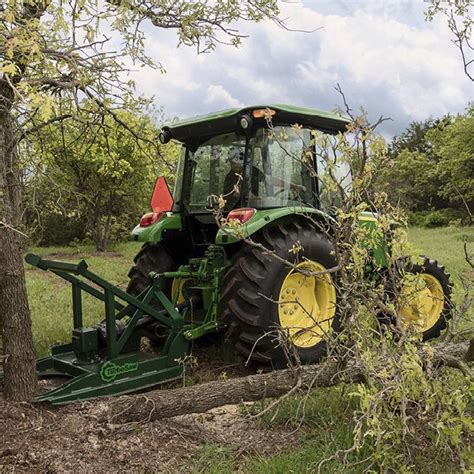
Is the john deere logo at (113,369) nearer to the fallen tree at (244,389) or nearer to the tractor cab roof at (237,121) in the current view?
the fallen tree at (244,389)

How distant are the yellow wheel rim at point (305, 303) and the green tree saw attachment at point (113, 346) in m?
0.59

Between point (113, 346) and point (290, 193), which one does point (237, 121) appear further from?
point (113, 346)

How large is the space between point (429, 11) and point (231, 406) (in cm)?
328

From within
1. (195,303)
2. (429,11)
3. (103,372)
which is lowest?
(103,372)

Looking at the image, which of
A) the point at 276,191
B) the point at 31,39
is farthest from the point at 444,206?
the point at 31,39

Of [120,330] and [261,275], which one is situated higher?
[261,275]

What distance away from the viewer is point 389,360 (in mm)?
3016

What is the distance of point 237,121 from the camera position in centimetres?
484

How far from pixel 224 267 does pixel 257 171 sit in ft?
2.86

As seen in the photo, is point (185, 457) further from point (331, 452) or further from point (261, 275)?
point (261, 275)

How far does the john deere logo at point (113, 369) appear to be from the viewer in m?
3.94

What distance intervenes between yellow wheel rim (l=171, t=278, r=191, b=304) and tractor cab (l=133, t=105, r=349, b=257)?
0.33 metres

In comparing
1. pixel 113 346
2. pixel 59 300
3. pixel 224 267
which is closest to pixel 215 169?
pixel 224 267

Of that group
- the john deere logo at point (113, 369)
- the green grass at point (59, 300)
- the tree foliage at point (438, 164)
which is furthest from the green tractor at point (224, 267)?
the tree foliage at point (438, 164)
